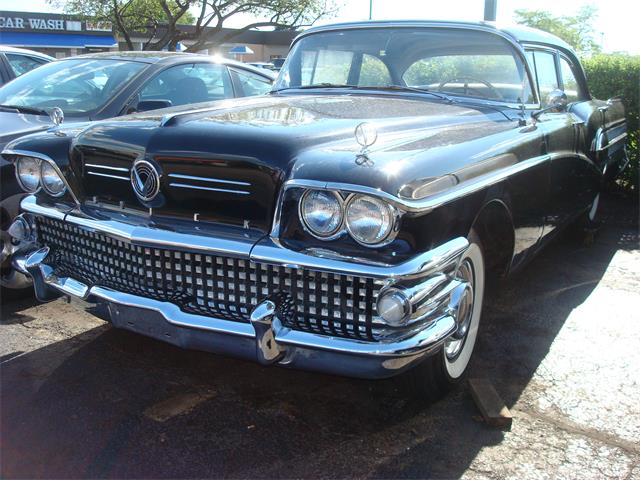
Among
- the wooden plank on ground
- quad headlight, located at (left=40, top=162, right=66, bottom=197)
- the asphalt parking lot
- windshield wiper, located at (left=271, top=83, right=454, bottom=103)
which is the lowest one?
Result: the asphalt parking lot

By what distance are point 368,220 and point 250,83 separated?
390 cm

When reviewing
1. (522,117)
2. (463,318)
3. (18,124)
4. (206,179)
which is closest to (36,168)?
(206,179)

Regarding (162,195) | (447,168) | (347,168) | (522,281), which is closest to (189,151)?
(162,195)

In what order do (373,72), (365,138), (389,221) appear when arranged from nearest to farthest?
(389,221) → (365,138) → (373,72)

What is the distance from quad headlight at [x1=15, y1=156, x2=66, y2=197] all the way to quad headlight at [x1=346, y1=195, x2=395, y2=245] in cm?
157

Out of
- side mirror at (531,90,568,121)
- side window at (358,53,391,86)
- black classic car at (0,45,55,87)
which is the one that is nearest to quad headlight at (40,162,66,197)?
side window at (358,53,391,86)

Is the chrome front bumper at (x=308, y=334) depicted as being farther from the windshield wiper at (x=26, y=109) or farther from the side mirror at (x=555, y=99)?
the windshield wiper at (x=26, y=109)

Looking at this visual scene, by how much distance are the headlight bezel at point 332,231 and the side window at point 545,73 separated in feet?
7.14

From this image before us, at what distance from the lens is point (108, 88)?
4.90 m

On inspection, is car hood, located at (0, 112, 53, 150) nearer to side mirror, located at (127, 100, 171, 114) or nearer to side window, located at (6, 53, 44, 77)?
side mirror, located at (127, 100, 171, 114)

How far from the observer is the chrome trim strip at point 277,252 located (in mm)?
2246

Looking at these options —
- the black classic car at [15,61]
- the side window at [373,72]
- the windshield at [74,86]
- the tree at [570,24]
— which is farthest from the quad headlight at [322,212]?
the tree at [570,24]

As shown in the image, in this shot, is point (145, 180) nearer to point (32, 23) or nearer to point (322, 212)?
point (322, 212)

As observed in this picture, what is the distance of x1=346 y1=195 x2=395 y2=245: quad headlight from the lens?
2.27m
